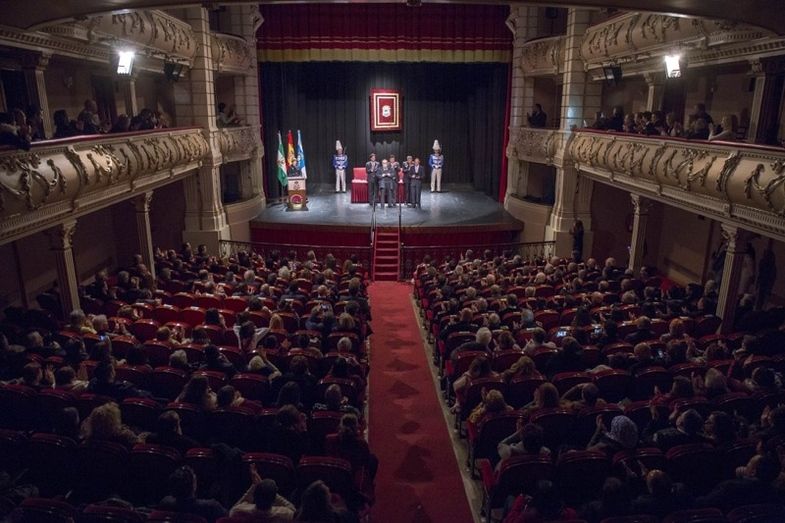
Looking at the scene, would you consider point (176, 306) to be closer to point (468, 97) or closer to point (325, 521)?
point (325, 521)

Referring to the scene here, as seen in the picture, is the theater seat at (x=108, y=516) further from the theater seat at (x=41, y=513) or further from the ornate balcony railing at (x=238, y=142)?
the ornate balcony railing at (x=238, y=142)

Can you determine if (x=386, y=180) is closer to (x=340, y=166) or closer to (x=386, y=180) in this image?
(x=386, y=180)

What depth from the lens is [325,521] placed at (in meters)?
3.57

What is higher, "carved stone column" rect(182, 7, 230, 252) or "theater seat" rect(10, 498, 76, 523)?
"carved stone column" rect(182, 7, 230, 252)

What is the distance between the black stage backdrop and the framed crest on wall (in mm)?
337

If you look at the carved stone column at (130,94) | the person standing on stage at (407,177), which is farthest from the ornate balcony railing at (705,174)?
the carved stone column at (130,94)

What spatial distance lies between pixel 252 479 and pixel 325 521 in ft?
2.74

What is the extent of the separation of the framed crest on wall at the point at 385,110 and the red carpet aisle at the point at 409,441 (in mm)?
12880

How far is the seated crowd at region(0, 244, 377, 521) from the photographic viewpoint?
4180 mm

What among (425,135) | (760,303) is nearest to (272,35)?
(425,135)

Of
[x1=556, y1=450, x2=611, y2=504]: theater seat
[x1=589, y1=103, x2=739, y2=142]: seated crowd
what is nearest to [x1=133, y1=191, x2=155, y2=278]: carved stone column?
[x1=556, y1=450, x2=611, y2=504]: theater seat

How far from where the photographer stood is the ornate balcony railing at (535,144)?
605 inches

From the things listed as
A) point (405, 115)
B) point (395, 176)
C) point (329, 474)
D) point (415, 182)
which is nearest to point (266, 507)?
point (329, 474)

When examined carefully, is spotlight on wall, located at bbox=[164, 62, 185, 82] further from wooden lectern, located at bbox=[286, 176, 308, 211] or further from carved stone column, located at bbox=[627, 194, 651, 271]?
carved stone column, located at bbox=[627, 194, 651, 271]
